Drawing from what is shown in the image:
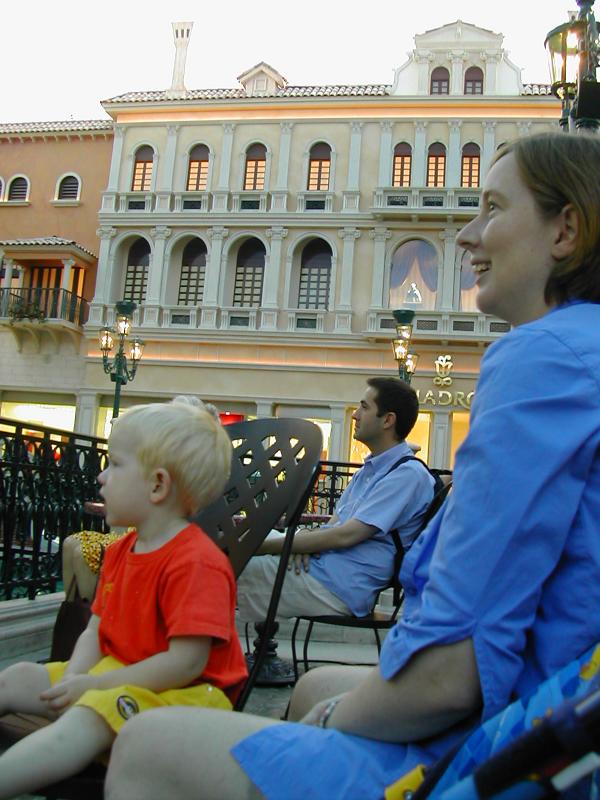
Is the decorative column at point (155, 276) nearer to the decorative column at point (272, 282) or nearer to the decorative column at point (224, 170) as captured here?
the decorative column at point (224, 170)

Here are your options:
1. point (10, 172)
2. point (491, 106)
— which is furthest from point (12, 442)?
point (10, 172)

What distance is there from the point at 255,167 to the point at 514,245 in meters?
23.6

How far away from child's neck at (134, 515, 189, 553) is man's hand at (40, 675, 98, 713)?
270mm

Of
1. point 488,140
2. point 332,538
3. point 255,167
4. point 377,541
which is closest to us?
point 332,538

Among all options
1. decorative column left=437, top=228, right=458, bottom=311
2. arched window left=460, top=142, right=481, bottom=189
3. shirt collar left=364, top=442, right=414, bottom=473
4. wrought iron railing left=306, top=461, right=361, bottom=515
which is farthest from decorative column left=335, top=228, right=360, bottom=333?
shirt collar left=364, top=442, right=414, bottom=473

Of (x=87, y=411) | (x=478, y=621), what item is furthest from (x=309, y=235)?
(x=478, y=621)

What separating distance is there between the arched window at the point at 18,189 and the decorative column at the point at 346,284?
11363 mm

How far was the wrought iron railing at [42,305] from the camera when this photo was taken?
2253 centimetres

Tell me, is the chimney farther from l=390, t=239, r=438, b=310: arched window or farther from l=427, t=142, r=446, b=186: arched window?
l=390, t=239, r=438, b=310: arched window

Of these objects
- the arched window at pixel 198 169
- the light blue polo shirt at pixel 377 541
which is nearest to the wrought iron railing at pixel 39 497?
the light blue polo shirt at pixel 377 541

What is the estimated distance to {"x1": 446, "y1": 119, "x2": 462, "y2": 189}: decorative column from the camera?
21.9 meters

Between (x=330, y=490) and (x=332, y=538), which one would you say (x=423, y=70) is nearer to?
(x=330, y=490)

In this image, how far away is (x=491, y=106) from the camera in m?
22.1

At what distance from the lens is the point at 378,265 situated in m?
21.7
